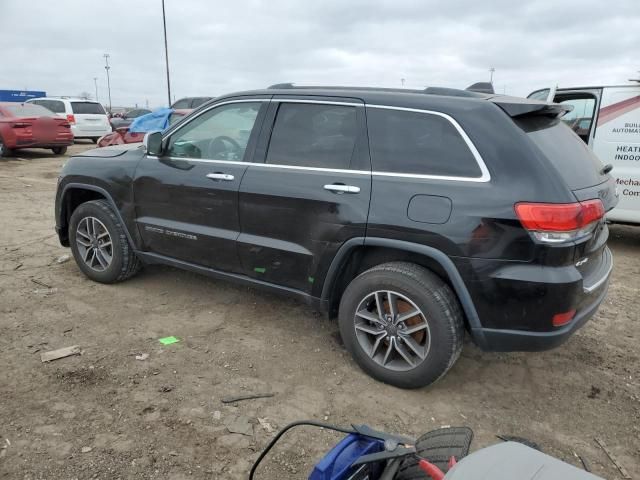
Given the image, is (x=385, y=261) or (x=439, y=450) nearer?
(x=439, y=450)

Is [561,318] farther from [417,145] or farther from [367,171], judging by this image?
[367,171]

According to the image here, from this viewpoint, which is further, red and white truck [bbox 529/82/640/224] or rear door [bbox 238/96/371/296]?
red and white truck [bbox 529/82/640/224]

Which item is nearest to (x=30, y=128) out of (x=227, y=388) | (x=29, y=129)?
(x=29, y=129)

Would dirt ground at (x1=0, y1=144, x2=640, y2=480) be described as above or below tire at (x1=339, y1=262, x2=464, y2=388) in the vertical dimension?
below

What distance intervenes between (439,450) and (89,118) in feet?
65.8

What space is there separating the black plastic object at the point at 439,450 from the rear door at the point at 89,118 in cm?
1990

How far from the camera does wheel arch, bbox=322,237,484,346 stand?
9.29ft

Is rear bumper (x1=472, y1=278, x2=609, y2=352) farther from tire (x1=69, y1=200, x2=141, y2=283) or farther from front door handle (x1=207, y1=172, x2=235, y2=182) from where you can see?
tire (x1=69, y1=200, x2=141, y2=283)

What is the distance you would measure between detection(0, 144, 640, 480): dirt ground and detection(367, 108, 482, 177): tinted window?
1.36m

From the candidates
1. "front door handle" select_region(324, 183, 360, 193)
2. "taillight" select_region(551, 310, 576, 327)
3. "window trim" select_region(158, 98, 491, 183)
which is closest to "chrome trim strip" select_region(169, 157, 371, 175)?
"window trim" select_region(158, 98, 491, 183)

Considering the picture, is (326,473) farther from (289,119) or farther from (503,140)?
(289,119)

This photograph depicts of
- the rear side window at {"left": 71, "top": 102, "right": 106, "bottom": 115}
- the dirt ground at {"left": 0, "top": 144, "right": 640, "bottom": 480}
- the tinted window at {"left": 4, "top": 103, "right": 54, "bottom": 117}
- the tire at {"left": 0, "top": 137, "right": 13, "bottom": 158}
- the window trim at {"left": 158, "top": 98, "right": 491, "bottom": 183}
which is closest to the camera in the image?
the dirt ground at {"left": 0, "top": 144, "right": 640, "bottom": 480}

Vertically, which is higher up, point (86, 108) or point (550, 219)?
point (86, 108)

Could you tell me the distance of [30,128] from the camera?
547 inches
